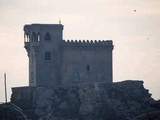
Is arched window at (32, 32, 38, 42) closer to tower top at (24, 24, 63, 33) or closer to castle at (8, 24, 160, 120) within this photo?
castle at (8, 24, 160, 120)

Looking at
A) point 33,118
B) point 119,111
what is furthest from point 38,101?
point 119,111

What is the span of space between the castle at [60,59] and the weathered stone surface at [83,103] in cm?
418

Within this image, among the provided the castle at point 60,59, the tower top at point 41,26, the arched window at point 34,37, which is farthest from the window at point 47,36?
Answer: the arched window at point 34,37

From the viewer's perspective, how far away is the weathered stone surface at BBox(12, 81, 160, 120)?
509 ft

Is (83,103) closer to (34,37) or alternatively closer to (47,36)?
(47,36)

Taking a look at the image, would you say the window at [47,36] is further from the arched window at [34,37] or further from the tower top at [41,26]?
the arched window at [34,37]

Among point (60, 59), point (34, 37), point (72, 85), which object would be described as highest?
point (34, 37)

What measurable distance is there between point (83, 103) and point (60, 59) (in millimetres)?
10196

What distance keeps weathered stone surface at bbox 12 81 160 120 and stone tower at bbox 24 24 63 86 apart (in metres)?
4.82

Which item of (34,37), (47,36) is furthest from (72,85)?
(34,37)

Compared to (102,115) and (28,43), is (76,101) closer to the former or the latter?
(102,115)

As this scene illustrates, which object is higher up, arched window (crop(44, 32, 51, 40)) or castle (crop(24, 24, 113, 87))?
arched window (crop(44, 32, 51, 40))

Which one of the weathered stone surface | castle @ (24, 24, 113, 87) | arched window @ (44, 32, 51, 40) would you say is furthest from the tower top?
the weathered stone surface

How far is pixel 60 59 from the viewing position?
534 ft
